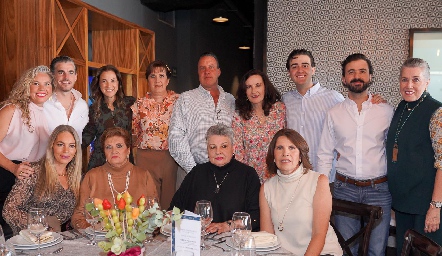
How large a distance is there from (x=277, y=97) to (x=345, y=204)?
1.16 m

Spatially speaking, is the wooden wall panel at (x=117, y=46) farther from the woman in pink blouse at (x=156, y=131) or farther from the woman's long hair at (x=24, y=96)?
the woman's long hair at (x=24, y=96)

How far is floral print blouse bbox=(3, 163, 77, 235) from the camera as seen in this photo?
105 inches

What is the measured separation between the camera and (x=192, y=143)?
355 cm

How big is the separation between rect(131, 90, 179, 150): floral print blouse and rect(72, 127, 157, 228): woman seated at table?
709mm

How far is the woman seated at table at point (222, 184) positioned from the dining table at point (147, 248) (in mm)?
555

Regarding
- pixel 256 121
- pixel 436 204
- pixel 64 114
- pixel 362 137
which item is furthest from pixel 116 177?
pixel 436 204

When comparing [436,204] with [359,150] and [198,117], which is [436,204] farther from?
[198,117]

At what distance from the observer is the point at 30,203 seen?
8.93 feet

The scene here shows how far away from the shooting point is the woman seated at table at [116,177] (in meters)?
2.87

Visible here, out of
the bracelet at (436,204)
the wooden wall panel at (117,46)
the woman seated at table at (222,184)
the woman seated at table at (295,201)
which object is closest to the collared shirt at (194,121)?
the woman seated at table at (222,184)

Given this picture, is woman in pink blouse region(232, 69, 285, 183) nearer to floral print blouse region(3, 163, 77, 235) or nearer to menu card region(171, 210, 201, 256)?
floral print blouse region(3, 163, 77, 235)

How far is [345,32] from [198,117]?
2004 mm

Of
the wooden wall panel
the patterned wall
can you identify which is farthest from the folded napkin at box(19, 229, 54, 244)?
the wooden wall panel

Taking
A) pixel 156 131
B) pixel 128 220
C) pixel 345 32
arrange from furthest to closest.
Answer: pixel 345 32
pixel 156 131
pixel 128 220
